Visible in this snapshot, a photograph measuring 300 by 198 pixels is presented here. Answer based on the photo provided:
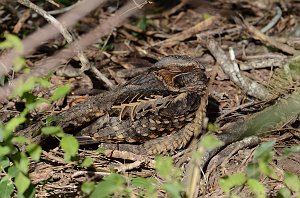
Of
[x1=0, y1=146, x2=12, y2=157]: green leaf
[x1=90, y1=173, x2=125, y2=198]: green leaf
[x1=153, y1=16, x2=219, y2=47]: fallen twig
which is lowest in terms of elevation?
[x1=153, y1=16, x2=219, y2=47]: fallen twig

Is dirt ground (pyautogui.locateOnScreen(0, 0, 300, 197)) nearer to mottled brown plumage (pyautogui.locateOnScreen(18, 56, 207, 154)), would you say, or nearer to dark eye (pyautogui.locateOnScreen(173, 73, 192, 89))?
mottled brown plumage (pyautogui.locateOnScreen(18, 56, 207, 154))

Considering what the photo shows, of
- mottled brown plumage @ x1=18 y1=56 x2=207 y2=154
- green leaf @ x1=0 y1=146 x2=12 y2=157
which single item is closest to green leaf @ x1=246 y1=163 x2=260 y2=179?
green leaf @ x1=0 y1=146 x2=12 y2=157

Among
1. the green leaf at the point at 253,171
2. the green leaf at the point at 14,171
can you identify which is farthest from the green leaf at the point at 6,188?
the green leaf at the point at 253,171

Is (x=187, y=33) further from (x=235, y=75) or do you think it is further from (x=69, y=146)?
(x=69, y=146)

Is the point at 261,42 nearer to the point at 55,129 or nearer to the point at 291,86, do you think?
the point at 291,86

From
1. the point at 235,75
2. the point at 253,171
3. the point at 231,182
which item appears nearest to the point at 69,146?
the point at 231,182
